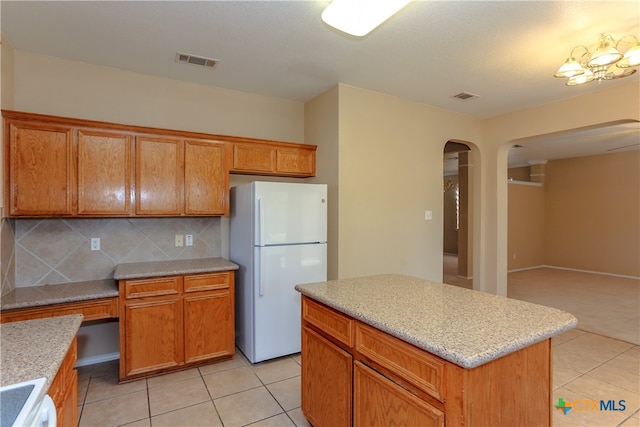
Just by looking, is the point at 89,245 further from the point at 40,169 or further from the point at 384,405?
the point at 384,405

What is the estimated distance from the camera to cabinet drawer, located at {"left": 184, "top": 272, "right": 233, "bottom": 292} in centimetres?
289

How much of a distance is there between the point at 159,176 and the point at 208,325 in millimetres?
1408

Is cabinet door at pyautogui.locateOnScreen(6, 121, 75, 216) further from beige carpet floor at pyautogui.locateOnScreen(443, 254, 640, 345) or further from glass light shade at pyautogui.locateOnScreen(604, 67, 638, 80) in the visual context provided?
beige carpet floor at pyautogui.locateOnScreen(443, 254, 640, 345)

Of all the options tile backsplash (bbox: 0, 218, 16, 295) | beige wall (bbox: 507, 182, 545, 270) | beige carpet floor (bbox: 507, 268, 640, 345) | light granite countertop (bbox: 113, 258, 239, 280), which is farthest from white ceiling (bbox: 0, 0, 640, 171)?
beige wall (bbox: 507, 182, 545, 270)

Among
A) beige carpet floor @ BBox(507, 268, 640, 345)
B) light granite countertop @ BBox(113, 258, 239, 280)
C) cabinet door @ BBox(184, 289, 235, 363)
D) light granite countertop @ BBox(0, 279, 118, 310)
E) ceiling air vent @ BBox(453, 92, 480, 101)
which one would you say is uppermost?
ceiling air vent @ BBox(453, 92, 480, 101)

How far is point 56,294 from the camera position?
2.50 metres

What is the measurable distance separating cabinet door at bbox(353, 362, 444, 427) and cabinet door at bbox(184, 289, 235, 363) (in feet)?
5.72

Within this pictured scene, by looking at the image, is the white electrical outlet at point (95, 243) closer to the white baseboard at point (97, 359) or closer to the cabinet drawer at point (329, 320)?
the white baseboard at point (97, 359)

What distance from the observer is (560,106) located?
A: 12.6 ft

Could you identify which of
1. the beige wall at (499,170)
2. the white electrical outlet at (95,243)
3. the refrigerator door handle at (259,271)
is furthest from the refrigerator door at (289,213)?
the beige wall at (499,170)

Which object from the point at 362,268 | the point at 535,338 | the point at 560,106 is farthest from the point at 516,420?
the point at 560,106

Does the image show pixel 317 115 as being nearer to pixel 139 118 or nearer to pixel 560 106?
pixel 139 118

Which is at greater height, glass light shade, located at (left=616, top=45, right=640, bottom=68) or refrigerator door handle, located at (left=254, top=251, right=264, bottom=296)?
glass light shade, located at (left=616, top=45, right=640, bottom=68)

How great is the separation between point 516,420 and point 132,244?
3190mm
